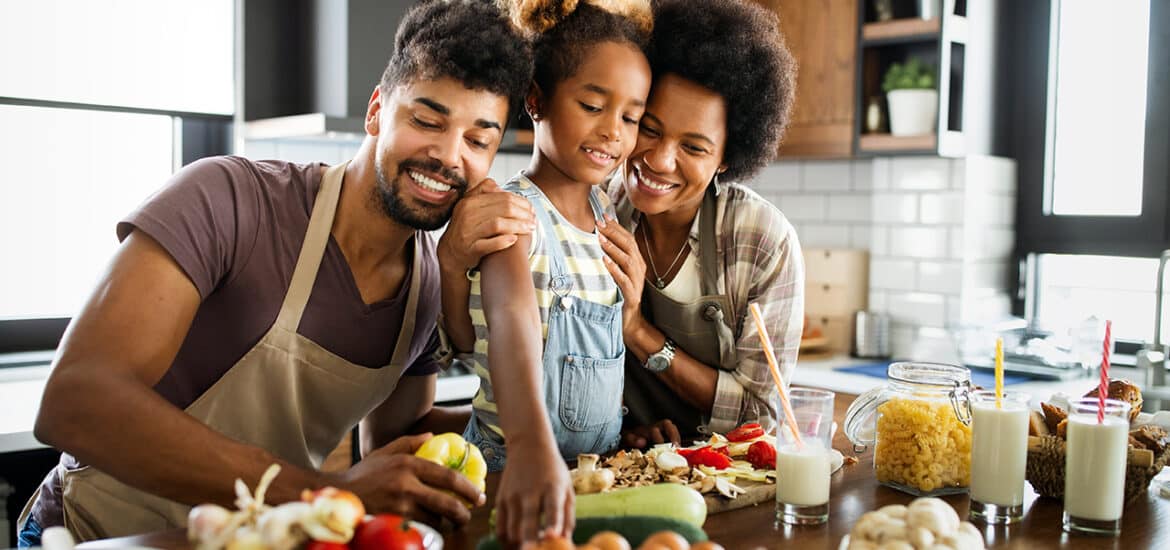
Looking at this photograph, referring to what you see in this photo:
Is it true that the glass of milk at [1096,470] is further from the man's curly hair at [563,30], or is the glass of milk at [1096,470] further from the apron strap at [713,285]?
the man's curly hair at [563,30]

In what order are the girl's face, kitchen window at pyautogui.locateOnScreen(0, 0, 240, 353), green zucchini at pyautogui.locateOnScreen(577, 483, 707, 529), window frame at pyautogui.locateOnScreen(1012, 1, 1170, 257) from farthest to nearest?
window frame at pyautogui.locateOnScreen(1012, 1, 1170, 257), kitchen window at pyautogui.locateOnScreen(0, 0, 240, 353), the girl's face, green zucchini at pyautogui.locateOnScreen(577, 483, 707, 529)

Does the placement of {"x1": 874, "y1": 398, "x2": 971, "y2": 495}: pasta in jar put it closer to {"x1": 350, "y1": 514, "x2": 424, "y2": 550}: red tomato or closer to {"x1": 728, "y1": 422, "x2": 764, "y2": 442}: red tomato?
{"x1": 728, "y1": 422, "x2": 764, "y2": 442}: red tomato

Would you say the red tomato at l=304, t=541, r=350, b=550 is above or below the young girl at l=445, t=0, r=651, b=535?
below

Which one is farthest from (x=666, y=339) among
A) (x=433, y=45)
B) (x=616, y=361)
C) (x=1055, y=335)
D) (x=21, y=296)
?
(x=21, y=296)

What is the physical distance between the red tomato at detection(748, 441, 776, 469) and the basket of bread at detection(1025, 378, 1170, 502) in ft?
1.20

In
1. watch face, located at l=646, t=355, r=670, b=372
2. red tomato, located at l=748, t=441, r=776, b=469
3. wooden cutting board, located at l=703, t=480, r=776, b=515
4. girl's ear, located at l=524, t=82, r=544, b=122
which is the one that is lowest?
wooden cutting board, located at l=703, t=480, r=776, b=515

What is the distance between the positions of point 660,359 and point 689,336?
0.10 m

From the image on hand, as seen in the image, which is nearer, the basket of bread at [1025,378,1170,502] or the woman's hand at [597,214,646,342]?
the basket of bread at [1025,378,1170,502]

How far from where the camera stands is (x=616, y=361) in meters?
1.78

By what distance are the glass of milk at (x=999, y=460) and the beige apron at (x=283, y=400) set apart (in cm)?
98

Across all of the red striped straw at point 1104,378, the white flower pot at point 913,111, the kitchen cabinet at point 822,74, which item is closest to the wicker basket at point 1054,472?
the red striped straw at point 1104,378

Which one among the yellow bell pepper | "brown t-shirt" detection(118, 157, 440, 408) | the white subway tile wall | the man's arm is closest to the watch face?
"brown t-shirt" detection(118, 157, 440, 408)

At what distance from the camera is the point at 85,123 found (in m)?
3.54

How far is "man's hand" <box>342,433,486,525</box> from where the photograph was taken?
1.30 meters
